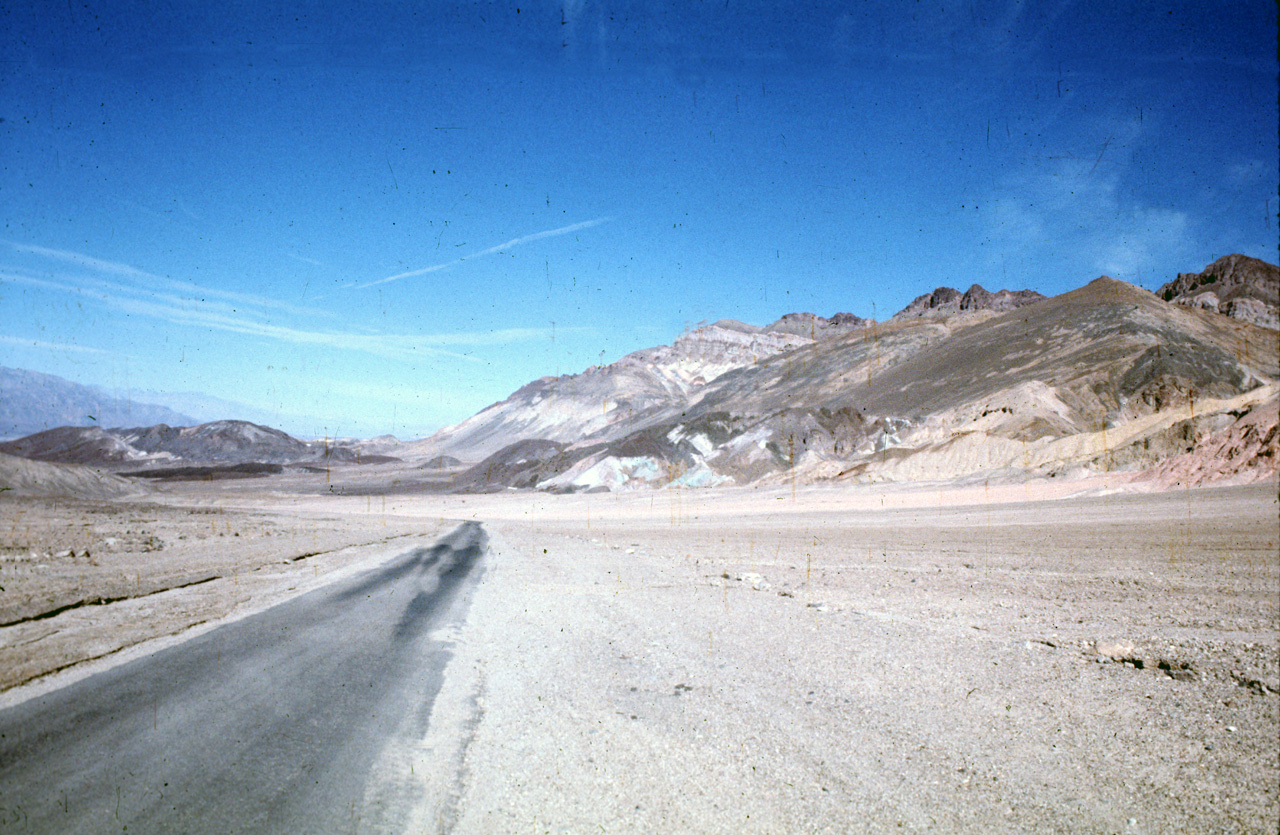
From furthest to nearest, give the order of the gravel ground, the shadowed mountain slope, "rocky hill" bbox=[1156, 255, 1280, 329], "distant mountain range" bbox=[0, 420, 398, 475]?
the shadowed mountain slope → "distant mountain range" bbox=[0, 420, 398, 475] → "rocky hill" bbox=[1156, 255, 1280, 329] → the gravel ground

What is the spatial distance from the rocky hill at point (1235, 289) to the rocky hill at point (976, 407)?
37.6 meters

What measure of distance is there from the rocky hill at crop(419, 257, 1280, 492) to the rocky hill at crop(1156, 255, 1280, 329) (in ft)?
123

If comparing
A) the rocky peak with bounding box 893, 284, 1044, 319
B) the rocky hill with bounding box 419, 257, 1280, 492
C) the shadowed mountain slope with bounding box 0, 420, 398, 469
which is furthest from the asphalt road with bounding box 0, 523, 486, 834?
the rocky peak with bounding box 893, 284, 1044, 319

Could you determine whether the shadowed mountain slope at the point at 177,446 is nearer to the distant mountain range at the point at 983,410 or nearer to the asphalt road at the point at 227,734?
the distant mountain range at the point at 983,410

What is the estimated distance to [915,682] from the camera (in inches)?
259

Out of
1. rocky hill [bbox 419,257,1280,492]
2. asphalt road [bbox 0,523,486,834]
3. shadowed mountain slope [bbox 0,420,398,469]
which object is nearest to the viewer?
asphalt road [bbox 0,523,486,834]

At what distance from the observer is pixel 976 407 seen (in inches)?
2158

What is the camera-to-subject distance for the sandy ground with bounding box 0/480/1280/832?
4328mm

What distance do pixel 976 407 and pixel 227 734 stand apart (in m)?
59.4

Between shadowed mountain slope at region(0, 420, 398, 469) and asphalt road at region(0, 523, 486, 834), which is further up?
shadowed mountain slope at region(0, 420, 398, 469)

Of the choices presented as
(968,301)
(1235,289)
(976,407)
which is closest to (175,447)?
(976,407)

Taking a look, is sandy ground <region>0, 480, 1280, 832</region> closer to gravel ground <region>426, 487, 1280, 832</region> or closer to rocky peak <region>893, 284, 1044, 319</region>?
gravel ground <region>426, 487, 1280, 832</region>

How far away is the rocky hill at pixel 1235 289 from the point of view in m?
103

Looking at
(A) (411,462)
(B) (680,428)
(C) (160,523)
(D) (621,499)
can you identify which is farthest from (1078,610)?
(A) (411,462)
